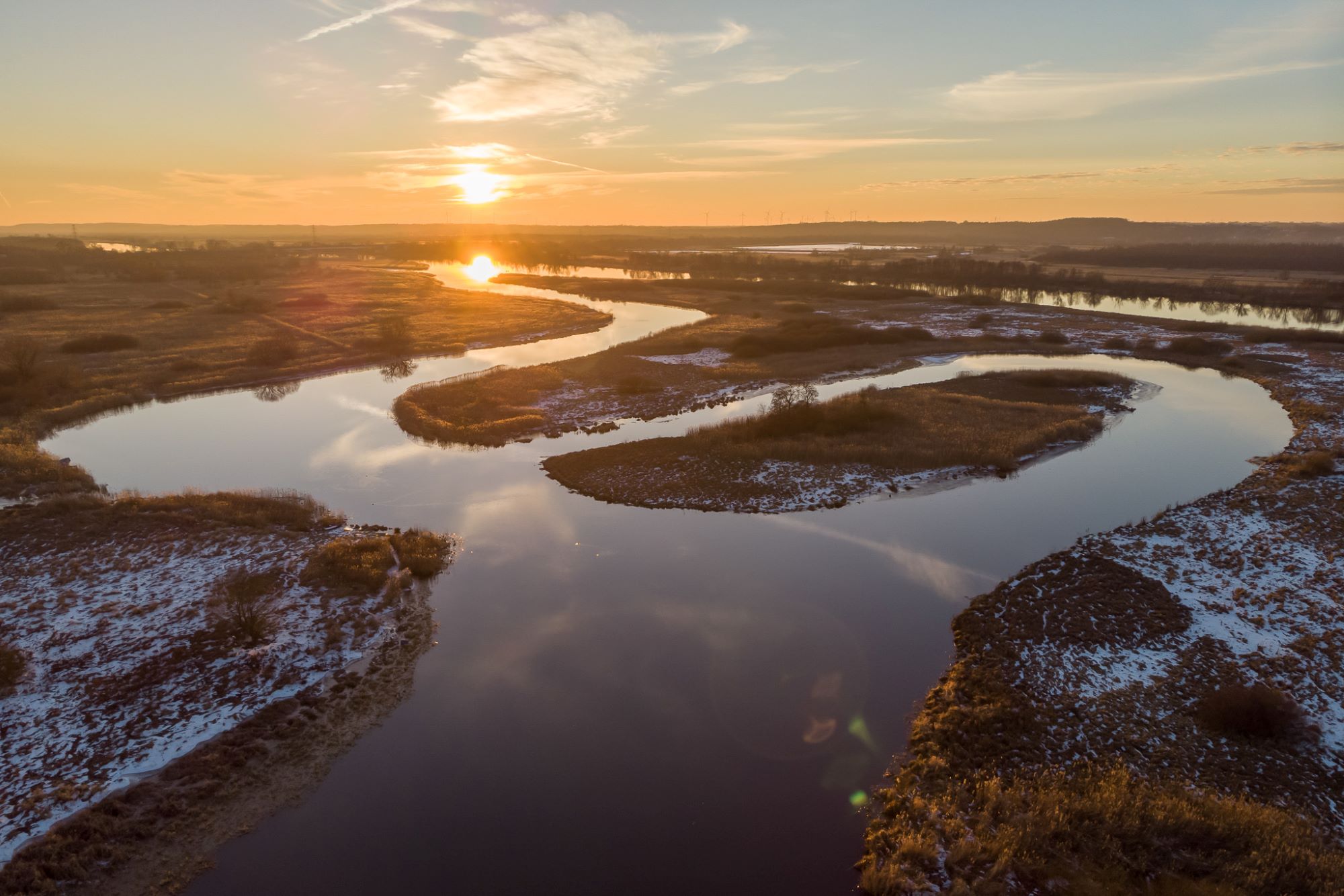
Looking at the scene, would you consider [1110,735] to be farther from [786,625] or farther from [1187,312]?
[1187,312]

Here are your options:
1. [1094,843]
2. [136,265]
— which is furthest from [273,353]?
[136,265]

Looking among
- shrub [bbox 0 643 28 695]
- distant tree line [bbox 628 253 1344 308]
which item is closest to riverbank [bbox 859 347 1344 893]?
shrub [bbox 0 643 28 695]

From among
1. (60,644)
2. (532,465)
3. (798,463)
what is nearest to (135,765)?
(60,644)

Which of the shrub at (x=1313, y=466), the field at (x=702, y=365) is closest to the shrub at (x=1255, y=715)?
the shrub at (x=1313, y=466)

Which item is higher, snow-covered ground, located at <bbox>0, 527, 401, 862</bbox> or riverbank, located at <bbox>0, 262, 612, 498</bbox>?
riverbank, located at <bbox>0, 262, 612, 498</bbox>

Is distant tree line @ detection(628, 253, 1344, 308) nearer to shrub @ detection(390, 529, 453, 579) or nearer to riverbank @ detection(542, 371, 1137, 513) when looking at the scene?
riverbank @ detection(542, 371, 1137, 513)

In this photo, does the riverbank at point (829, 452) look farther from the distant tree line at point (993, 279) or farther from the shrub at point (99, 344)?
the distant tree line at point (993, 279)
